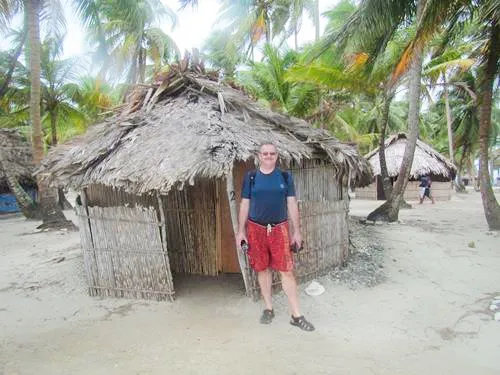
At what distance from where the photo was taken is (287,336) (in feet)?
12.8

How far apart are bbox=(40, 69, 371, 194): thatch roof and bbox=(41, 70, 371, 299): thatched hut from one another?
0.05 feet

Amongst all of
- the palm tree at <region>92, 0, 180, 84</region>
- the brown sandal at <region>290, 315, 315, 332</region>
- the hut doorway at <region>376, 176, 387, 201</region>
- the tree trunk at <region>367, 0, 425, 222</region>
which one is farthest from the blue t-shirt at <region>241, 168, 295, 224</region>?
the hut doorway at <region>376, 176, 387, 201</region>

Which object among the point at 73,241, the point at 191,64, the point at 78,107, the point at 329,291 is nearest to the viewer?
the point at 329,291

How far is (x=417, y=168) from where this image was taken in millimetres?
18062

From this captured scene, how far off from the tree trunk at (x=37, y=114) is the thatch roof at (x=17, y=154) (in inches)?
228

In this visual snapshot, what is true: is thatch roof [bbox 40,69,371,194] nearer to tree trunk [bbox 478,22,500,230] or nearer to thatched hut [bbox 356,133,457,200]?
tree trunk [bbox 478,22,500,230]

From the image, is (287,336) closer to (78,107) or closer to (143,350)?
(143,350)

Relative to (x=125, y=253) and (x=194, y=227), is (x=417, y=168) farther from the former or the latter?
(x=125, y=253)

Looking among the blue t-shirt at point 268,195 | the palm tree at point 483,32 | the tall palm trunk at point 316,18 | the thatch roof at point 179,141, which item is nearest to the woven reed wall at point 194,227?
the thatch roof at point 179,141

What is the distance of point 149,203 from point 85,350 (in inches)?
92.5

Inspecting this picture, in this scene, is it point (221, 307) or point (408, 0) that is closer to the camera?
point (221, 307)

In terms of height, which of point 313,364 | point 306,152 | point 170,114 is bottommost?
point 313,364

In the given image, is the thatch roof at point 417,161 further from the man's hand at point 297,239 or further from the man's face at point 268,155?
the man's face at point 268,155

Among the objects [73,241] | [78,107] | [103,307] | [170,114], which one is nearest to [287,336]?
[103,307]
